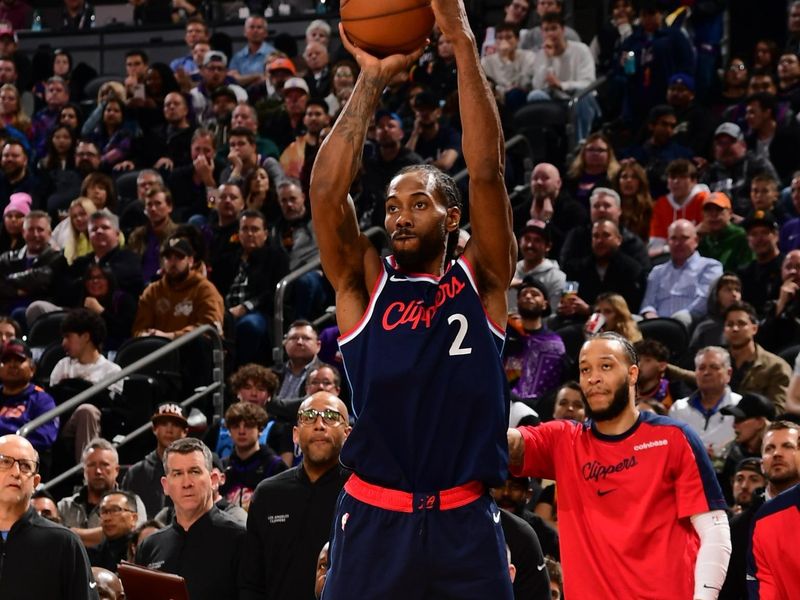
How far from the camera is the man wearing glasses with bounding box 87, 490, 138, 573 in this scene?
8109mm

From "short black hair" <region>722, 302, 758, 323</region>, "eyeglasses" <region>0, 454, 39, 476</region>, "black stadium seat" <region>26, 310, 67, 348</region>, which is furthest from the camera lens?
"black stadium seat" <region>26, 310, 67, 348</region>

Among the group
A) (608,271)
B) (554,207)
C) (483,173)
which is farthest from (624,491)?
(554,207)

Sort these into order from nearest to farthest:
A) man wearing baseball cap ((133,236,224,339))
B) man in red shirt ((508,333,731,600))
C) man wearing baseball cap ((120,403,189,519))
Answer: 1. man in red shirt ((508,333,731,600))
2. man wearing baseball cap ((120,403,189,519))
3. man wearing baseball cap ((133,236,224,339))

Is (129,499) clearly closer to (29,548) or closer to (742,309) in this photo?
(29,548)

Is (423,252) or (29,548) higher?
(423,252)

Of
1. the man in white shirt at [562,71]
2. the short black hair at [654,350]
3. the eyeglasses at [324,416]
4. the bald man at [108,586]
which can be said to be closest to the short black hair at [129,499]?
the bald man at [108,586]

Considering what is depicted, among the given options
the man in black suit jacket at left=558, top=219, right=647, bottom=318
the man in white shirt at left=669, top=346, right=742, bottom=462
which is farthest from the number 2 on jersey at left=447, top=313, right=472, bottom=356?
the man in black suit jacket at left=558, top=219, right=647, bottom=318

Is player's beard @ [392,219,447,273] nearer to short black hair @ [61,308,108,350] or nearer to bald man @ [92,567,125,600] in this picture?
bald man @ [92,567,125,600]

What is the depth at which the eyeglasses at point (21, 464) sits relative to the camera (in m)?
6.13

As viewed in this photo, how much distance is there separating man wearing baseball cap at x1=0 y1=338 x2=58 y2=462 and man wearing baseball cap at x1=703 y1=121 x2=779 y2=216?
18.2 ft

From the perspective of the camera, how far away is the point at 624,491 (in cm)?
520

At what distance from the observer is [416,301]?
3852 millimetres

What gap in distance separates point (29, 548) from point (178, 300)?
200 inches

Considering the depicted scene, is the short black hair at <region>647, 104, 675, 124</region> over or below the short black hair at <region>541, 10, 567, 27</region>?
below
